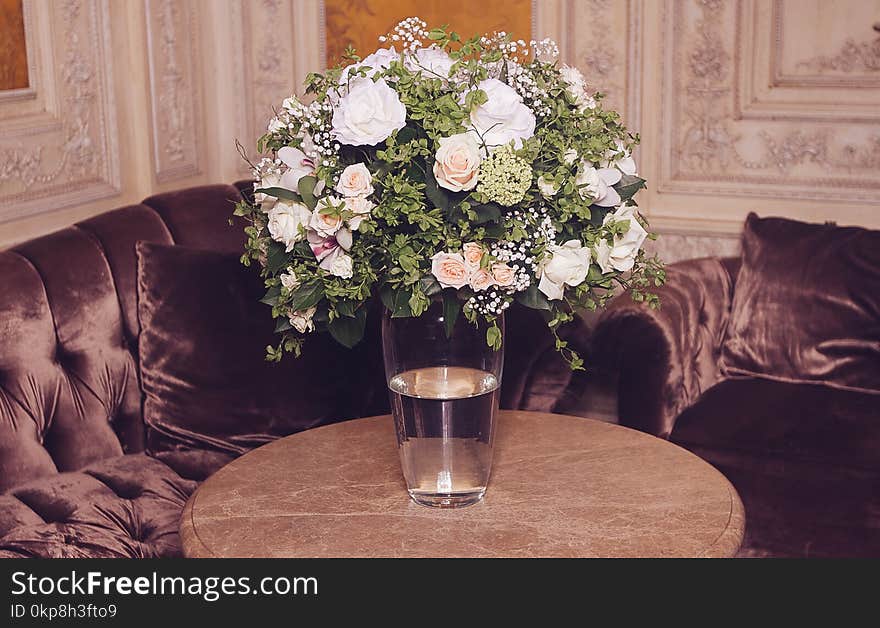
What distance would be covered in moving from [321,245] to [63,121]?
1658mm

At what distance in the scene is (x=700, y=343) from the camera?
325cm

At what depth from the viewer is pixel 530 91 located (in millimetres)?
1754

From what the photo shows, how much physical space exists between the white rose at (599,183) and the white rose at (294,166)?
417 millimetres

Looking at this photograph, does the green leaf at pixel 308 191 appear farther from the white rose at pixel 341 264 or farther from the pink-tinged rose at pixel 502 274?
the pink-tinged rose at pixel 502 274

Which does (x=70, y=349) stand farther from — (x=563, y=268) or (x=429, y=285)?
(x=563, y=268)

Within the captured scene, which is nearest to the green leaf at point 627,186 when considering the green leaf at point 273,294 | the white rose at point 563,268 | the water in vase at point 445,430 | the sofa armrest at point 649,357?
the white rose at point 563,268

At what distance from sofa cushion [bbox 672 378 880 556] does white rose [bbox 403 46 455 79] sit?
134 cm

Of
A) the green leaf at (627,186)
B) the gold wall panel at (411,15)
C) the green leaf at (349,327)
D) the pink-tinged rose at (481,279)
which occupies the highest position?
the gold wall panel at (411,15)

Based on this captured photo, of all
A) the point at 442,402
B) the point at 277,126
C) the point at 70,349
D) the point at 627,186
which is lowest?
the point at 70,349

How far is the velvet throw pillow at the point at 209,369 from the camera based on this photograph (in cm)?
275

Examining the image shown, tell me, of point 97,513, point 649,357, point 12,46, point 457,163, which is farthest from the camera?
point 649,357

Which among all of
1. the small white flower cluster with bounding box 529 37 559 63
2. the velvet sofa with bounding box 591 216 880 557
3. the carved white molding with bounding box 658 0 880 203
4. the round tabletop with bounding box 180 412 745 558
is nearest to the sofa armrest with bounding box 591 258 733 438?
the velvet sofa with bounding box 591 216 880 557

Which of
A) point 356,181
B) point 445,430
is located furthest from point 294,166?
point 445,430

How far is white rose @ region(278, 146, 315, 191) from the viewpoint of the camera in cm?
Answer: 175
